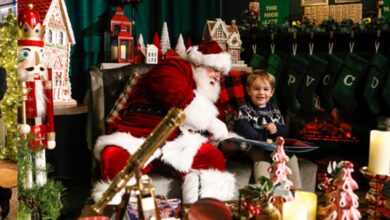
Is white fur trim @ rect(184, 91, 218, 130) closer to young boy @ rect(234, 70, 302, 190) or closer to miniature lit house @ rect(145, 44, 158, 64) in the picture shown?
young boy @ rect(234, 70, 302, 190)

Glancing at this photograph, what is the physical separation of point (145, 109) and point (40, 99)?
2.16 feet

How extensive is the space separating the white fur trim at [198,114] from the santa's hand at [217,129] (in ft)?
0.09

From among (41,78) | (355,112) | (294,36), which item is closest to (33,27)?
(41,78)

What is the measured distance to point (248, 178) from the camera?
92.2 inches

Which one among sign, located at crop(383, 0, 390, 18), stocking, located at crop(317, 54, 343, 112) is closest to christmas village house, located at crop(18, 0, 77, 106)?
stocking, located at crop(317, 54, 343, 112)

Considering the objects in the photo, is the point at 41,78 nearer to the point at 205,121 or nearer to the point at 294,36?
the point at 205,121

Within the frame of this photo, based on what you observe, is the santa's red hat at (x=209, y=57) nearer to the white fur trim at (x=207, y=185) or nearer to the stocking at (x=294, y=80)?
the white fur trim at (x=207, y=185)

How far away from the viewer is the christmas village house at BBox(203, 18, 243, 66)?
3.52 meters

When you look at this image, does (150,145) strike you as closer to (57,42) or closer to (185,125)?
(185,125)

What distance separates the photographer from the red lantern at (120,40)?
10.4ft

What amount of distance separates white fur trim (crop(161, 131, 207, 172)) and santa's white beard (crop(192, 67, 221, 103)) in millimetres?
389

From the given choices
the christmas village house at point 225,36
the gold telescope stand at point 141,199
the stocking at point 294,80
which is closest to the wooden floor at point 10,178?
the gold telescope stand at point 141,199

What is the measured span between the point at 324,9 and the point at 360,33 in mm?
558

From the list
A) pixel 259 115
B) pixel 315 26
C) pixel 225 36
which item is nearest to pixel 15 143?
pixel 259 115
